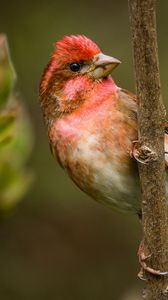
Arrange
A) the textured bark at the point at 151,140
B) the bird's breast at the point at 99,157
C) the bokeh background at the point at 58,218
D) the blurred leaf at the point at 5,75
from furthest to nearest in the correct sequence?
the bokeh background at the point at 58,218, the bird's breast at the point at 99,157, the textured bark at the point at 151,140, the blurred leaf at the point at 5,75

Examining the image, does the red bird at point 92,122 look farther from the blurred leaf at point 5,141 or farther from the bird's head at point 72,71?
the blurred leaf at point 5,141

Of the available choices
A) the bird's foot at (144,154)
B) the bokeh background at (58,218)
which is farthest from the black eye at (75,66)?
the bokeh background at (58,218)

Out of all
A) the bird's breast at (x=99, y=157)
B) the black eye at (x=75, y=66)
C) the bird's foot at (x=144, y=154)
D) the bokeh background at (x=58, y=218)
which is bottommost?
the bokeh background at (x=58, y=218)

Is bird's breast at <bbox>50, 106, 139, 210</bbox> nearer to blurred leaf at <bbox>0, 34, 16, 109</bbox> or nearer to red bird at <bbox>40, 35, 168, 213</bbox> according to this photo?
red bird at <bbox>40, 35, 168, 213</bbox>

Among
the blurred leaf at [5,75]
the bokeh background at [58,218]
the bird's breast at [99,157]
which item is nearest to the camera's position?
the blurred leaf at [5,75]

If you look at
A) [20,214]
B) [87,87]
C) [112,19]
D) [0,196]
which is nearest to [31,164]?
[20,214]

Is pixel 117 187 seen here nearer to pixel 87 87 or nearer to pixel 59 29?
pixel 87 87

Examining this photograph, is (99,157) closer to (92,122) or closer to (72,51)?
(92,122)

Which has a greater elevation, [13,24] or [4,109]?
[4,109]
